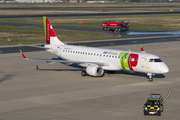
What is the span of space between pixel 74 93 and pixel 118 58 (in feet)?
35.7

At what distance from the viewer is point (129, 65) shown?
1742 inches

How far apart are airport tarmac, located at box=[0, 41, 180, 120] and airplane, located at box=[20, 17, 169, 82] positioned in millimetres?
1606

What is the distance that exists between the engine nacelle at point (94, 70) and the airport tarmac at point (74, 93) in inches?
35.8

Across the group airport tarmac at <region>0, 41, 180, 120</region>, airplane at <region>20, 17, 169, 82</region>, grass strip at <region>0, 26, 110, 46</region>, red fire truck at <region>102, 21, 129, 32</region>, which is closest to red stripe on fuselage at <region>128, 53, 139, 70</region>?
airplane at <region>20, 17, 169, 82</region>

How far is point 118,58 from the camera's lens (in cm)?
4550

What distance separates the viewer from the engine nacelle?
45219 mm

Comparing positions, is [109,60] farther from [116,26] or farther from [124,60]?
[116,26]

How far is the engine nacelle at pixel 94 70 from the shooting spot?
4522 cm

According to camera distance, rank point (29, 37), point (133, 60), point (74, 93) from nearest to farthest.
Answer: point (74, 93) < point (133, 60) < point (29, 37)

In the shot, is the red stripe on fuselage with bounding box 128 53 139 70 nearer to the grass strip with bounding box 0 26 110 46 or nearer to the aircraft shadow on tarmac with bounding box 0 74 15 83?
the aircraft shadow on tarmac with bounding box 0 74 15 83

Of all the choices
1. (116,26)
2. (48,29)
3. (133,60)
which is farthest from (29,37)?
(133,60)

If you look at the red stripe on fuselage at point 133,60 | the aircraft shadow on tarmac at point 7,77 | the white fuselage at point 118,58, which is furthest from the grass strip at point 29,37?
the red stripe on fuselage at point 133,60

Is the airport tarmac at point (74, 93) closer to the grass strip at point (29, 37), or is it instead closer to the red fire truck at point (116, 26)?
the grass strip at point (29, 37)

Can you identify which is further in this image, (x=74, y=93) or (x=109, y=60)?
(x=109, y=60)
